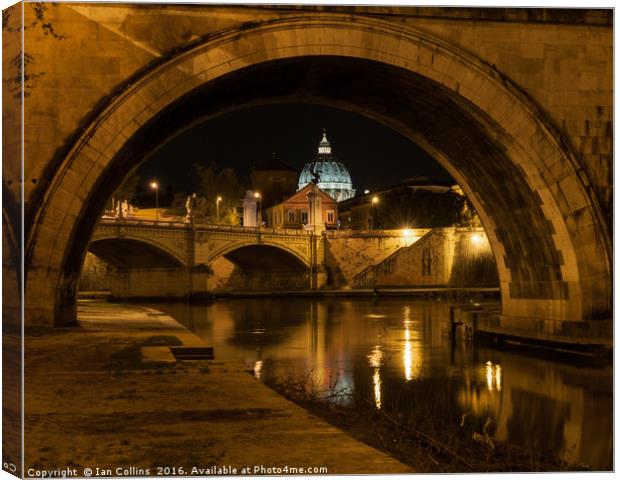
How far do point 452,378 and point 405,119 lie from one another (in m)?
5.69

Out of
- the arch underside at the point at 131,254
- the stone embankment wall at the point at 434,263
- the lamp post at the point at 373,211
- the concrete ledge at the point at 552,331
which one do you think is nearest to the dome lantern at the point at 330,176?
the lamp post at the point at 373,211

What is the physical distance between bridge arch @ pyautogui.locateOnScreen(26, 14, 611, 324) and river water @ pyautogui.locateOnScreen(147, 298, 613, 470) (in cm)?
136

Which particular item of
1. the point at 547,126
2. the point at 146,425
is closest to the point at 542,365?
the point at 547,126

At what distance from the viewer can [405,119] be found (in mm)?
18391

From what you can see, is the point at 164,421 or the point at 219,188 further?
the point at 219,188

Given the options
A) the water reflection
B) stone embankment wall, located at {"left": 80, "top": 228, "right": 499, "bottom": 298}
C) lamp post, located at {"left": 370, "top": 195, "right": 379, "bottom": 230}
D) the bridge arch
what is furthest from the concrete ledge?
lamp post, located at {"left": 370, "top": 195, "right": 379, "bottom": 230}

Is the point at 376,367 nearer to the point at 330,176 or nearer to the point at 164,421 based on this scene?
the point at 164,421

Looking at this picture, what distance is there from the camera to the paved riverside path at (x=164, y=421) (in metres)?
5.95

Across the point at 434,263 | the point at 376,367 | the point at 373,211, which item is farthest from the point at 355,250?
the point at 376,367

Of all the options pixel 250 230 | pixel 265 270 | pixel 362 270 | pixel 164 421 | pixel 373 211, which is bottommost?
pixel 164 421

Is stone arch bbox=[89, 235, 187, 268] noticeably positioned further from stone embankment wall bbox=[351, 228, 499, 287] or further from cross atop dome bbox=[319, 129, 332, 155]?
cross atop dome bbox=[319, 129, 332, 155]

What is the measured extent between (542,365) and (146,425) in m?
11.4

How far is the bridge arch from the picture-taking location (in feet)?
43.2

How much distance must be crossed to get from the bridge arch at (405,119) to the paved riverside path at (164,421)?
294 centimetres
